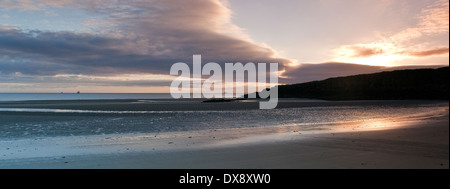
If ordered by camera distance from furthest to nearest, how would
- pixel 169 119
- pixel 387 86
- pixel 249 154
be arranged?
pixel 387 86 < pixel 169 119 < pixel 249 154

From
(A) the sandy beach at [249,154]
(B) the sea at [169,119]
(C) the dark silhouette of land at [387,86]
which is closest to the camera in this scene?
(A) the sandy beach at [249,154]

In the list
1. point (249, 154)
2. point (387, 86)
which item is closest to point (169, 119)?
point (249, 154)

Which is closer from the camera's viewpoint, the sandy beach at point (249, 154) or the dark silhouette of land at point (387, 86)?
the sandy beach at point (249, 154)

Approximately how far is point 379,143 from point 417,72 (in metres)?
120

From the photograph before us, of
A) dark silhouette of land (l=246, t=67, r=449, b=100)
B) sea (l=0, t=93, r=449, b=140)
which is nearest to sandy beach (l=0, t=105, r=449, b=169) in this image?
sea (l=0, t=93, r=449, b=140)

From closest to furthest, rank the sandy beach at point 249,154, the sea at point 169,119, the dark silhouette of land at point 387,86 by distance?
the sandy beach at point 249,154 → the sea at point 169,119 → the dark silhouette of land at point 387,86

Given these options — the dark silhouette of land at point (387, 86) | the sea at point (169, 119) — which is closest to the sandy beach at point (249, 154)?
the sea at point (169, 119)

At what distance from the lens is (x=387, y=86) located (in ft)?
390

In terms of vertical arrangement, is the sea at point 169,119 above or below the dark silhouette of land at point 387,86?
below

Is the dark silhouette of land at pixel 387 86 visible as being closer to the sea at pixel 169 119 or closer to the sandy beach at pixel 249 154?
the sea at pixel 169 119

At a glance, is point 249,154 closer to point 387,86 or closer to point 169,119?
point 169,119

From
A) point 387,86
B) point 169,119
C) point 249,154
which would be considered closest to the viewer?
point 249,154

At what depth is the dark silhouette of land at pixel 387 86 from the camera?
102 m
